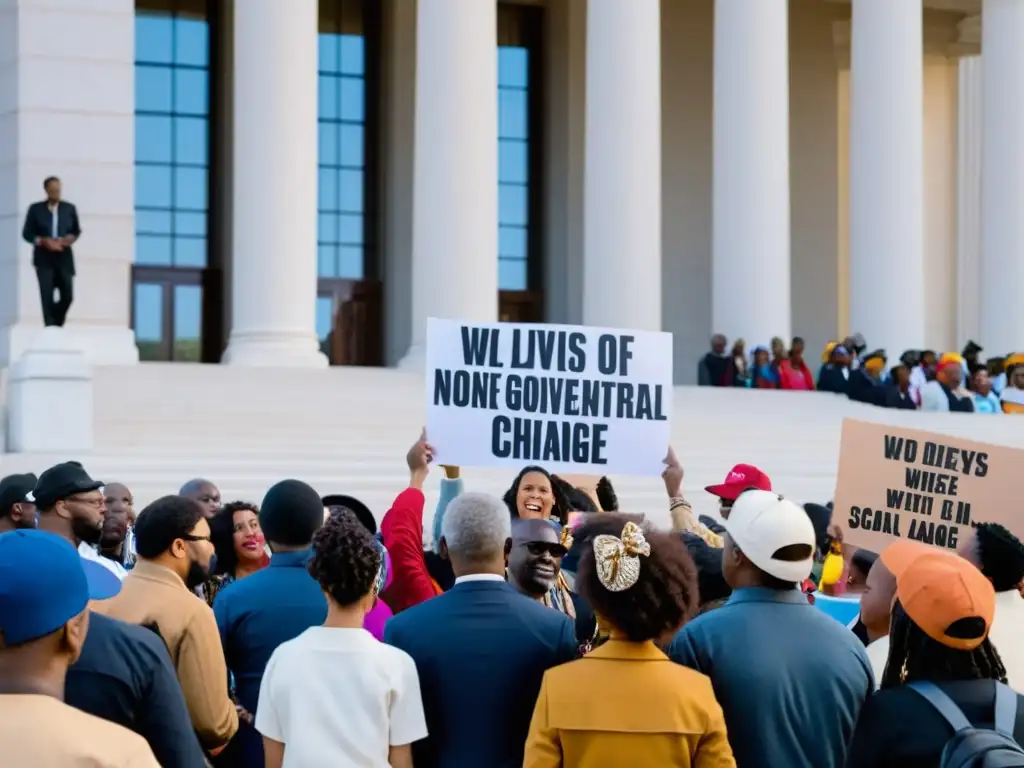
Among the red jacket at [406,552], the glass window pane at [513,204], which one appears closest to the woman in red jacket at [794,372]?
the glass window pane at [513,204]

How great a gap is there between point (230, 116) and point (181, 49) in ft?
6.86

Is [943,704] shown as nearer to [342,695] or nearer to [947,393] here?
[342,695]

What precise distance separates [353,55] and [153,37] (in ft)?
17.7

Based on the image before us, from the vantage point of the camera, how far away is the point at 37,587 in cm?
501

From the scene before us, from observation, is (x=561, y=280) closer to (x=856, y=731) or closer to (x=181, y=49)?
(x=181, y=49)

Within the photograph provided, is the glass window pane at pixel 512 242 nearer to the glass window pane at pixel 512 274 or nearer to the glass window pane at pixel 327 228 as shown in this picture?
the glass window pane at pixel 512 274

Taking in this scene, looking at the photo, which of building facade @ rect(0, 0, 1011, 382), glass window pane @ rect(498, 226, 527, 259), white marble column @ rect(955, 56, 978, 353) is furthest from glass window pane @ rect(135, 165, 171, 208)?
white marble column @ rect(955, 56, 978, 353)

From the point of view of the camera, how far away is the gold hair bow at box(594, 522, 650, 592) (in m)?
6.52

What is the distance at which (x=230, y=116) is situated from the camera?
4416cm

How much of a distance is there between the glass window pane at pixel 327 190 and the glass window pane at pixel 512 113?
5160 millimetres

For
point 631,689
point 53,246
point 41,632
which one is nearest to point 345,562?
point 631,689

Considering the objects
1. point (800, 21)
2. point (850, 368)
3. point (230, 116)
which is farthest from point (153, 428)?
point (800, 21)

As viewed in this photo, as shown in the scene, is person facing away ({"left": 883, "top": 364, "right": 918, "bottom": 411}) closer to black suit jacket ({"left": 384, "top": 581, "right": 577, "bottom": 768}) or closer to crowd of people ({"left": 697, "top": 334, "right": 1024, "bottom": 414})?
crowd of people ({"left": 697, "top": 334, "right": 1024, "bottom": 414})

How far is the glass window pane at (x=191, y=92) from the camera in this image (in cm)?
4419
